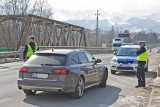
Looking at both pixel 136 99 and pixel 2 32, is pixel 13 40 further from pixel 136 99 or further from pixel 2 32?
pixel 136 99

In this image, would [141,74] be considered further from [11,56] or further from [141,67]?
[11,56]

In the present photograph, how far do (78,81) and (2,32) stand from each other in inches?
1232

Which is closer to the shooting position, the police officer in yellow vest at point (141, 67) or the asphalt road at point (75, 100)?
the asphalt road at point (75, 100)

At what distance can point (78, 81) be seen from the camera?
33.9 ft

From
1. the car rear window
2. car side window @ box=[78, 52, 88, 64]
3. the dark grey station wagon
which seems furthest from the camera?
car side window @ box=[78, 52, 88, 64]

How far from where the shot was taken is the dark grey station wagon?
9.70 m

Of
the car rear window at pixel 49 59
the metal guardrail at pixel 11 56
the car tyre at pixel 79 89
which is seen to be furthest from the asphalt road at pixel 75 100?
the metal guardrail at pixel 11 56

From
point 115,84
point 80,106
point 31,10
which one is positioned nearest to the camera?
point 80,106

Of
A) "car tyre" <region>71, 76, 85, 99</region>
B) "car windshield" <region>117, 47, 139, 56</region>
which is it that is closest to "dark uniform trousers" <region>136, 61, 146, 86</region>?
"car tyre" <region>71, 76, 85, 99</region>

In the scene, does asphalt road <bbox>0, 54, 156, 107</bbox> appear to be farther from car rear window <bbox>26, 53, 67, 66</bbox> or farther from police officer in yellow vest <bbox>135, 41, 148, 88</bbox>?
car rear window <bbox>26, 53, 67, 66</bbox>

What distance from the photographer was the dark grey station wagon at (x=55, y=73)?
970 centimetres

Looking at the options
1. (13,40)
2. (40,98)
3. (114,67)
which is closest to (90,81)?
(40,98)

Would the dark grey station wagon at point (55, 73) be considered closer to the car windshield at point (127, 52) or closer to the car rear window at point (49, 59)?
the car rear window at point (49, 59)

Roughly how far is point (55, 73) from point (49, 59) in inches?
23.1
